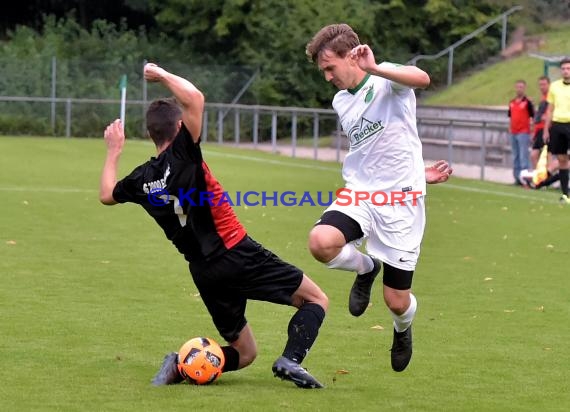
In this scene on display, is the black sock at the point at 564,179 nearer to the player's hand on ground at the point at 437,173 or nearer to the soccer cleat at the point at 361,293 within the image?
the player's hand on ground at the point at 437,173

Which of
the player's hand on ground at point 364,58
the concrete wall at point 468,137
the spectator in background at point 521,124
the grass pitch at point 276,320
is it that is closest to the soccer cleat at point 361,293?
the grass pitch at point 276,320

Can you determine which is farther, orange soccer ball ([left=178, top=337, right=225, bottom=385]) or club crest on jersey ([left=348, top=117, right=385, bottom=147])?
club crest on jersey ([left=348, top=117, right=385, bottom=147])

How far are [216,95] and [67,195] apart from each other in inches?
830

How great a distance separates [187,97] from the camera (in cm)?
692

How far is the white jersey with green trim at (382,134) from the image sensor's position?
25.4 ft

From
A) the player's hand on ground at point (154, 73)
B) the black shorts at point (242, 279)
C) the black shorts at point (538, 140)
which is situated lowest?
the black shorts at point (538, 140)

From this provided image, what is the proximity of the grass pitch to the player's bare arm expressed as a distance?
181cm

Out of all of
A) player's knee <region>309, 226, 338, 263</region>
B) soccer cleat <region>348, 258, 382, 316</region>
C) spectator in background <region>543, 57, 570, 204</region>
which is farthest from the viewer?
spectator in background <region>543, 57, 570, 204</region>

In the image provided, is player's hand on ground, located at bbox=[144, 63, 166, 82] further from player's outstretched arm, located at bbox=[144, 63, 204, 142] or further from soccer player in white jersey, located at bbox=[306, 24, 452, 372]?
soccer player in white jersey, located at bbox=[306, 24, 452, 372]

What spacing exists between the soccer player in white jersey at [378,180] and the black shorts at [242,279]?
392mm

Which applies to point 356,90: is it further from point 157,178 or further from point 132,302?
point 132,302

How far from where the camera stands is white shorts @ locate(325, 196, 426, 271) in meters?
7.82

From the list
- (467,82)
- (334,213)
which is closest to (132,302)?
(334,213)

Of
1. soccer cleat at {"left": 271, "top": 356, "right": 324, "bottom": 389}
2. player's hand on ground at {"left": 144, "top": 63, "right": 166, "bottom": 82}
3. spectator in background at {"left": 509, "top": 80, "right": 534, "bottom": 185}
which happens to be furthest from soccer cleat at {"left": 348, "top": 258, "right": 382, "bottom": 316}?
spectator in background at {"left": 509, "top": 80, "right": 534, "bottom": 185}
